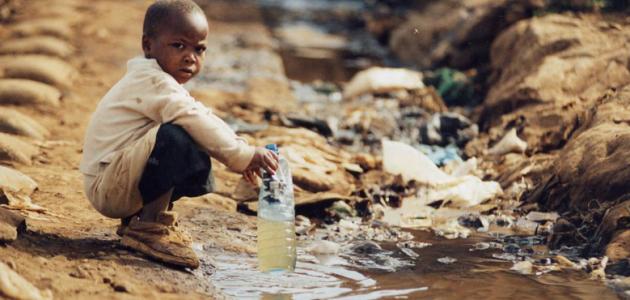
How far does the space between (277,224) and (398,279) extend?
588mm

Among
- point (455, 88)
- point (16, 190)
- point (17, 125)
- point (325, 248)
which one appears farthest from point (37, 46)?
point (325, 248)

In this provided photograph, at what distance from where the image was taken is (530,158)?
623 cm

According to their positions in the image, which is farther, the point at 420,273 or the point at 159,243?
the point at 420,273

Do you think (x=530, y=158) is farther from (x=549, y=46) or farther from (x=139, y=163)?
(x=139, y=163)

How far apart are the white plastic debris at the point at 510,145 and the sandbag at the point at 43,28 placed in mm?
5060

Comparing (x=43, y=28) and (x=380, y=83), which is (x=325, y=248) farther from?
(x=43, y=28)

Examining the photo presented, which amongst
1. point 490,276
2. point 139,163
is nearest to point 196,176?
point 139,163

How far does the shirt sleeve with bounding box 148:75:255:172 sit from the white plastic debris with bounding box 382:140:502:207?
219 cm

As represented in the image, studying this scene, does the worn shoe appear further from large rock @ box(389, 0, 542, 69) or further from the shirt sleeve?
large rock @ box(389, 0, 542, 69)

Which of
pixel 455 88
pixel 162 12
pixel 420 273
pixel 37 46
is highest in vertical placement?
pixel 37 46

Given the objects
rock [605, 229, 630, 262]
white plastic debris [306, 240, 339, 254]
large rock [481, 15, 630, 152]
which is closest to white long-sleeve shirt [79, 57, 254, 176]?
white plastic debris [306, 240, 339, 254]

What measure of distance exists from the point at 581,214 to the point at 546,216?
1.31 ft

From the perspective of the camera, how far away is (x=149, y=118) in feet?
12.6

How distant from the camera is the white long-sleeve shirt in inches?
147
